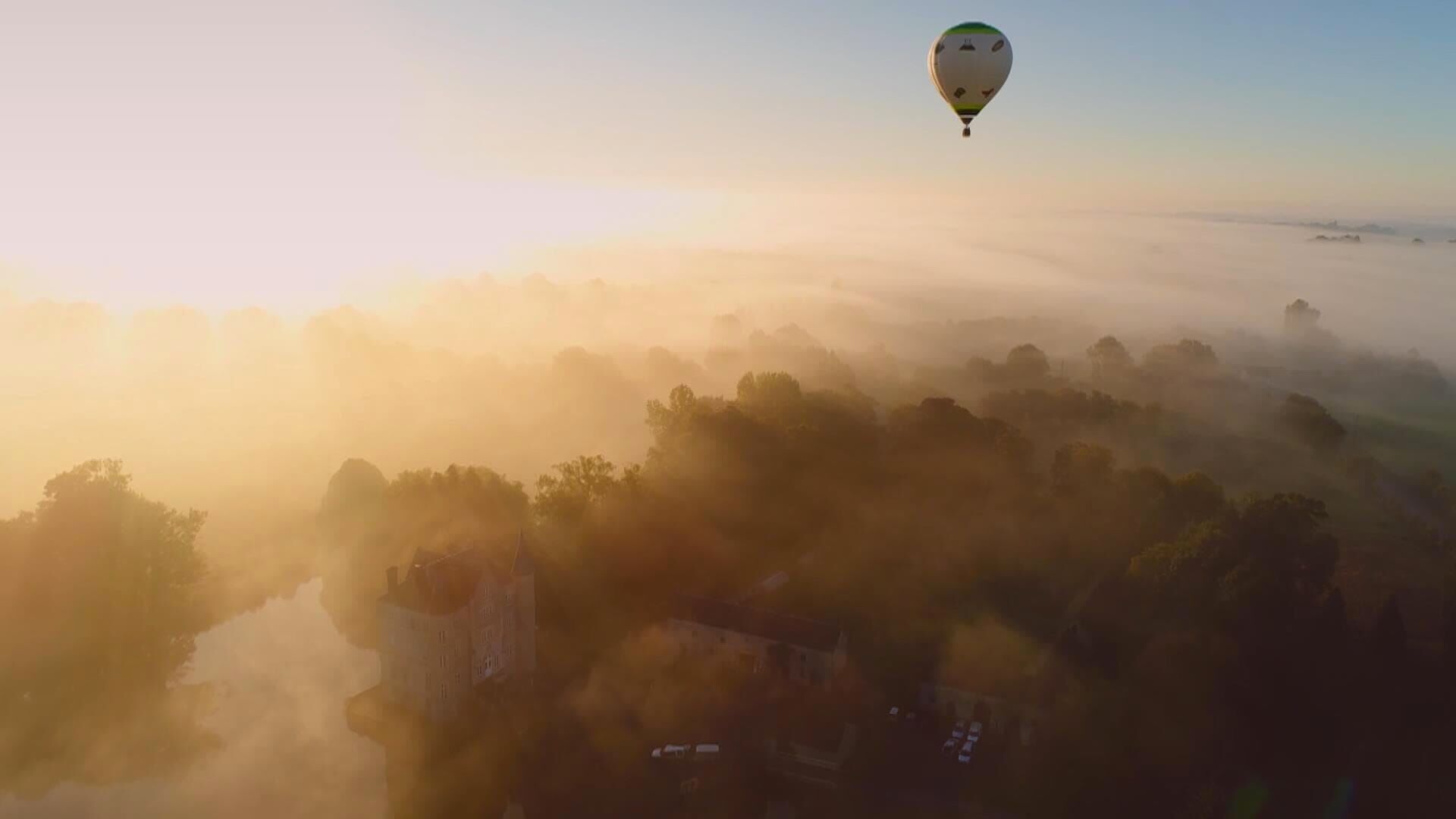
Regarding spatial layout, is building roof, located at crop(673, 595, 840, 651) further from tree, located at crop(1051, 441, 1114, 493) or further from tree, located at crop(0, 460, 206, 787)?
tree, located at crop(1051, 441, 1114, 493)

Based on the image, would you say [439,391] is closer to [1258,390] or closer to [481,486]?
→ [481,486]

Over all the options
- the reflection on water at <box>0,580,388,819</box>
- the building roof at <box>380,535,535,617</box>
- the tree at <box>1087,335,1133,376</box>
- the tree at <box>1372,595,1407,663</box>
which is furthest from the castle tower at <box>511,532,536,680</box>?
the tree at <box>1087,335,1133,376</box>

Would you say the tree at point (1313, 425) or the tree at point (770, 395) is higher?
the tree at point (770, 395)

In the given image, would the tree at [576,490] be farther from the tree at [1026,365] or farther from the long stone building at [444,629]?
the tree at [1026,365]

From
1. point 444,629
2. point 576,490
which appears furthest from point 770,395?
point 444,629

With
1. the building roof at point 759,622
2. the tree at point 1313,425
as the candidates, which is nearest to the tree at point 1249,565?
the building roof at point 759,622

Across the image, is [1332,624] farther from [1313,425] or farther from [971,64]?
[1313,425]

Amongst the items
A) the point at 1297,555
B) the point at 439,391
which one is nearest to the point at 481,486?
the point at 1297,555
